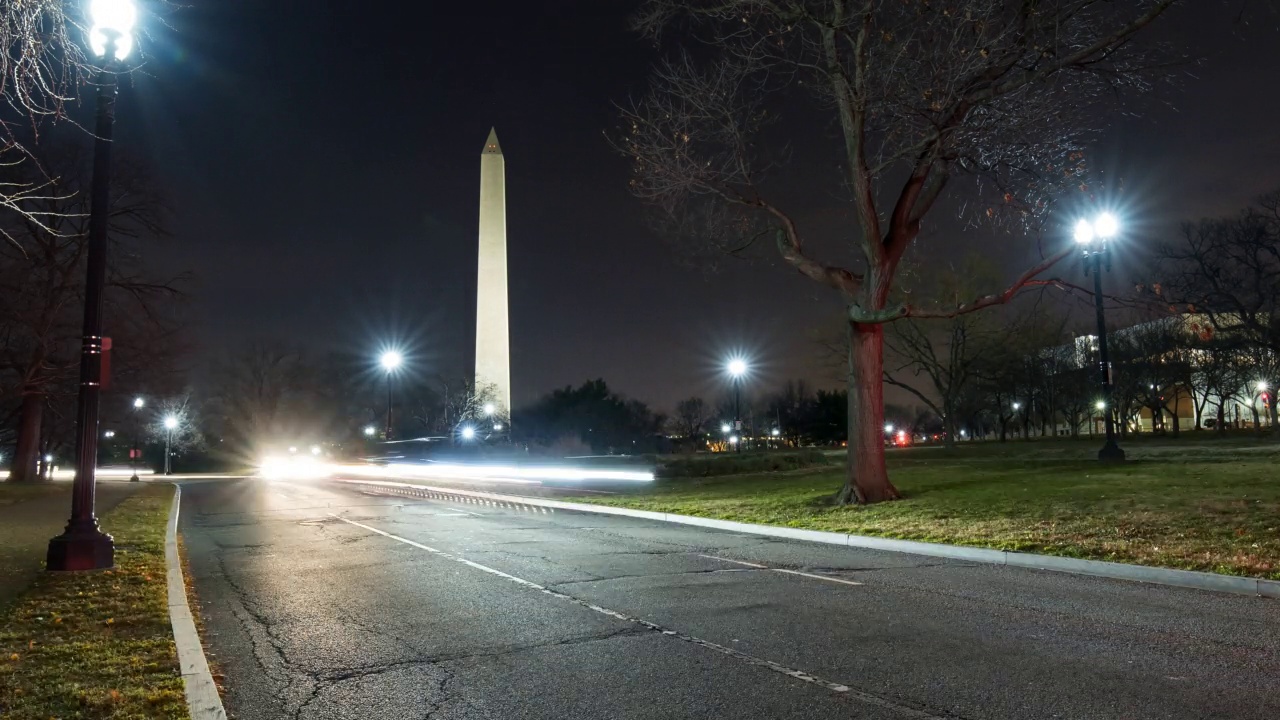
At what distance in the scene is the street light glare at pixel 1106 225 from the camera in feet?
73.5

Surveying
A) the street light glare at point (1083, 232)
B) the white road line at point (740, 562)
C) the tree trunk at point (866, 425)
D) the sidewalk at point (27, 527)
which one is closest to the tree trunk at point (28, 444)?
the sidewalk at point (27, 527)

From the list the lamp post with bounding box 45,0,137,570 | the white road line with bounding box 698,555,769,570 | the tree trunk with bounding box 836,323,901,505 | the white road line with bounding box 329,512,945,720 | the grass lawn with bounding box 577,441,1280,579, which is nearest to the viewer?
the white road line with bounding box 329,512,945,720

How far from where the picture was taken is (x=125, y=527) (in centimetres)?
1675

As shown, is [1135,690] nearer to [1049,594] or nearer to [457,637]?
[1049,594]

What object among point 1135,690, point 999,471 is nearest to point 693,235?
point 999,471

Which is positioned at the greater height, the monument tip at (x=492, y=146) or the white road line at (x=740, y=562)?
the monument tip at (x=492, y=146)

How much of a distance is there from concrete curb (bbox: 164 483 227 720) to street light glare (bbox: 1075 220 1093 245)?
49.9ft

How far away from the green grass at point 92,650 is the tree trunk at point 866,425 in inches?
Result: 516

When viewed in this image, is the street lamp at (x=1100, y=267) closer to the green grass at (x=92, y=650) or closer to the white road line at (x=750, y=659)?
the white road line at (x=750, y=659)

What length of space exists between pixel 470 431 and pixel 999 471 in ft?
135

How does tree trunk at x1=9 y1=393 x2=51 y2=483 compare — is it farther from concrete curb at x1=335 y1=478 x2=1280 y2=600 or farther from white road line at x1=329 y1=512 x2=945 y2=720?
white road line at x1=329 y1=512 x2=945 y2=720

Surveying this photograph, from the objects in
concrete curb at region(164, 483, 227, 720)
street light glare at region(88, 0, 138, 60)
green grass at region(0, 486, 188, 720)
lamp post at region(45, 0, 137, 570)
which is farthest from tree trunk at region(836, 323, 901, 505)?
street light glare at region(88, 0, 138, 60)

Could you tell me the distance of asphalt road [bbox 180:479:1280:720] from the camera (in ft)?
17.3

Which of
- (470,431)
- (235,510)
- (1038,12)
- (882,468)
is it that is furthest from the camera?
(470,431)
